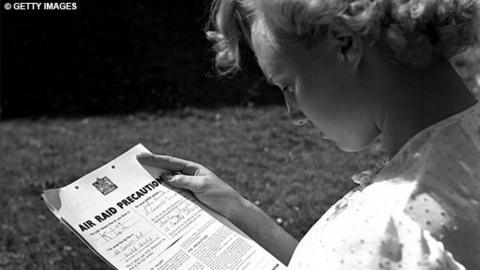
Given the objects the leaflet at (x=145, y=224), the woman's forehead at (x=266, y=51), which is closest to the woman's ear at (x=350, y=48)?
the woman's forehead at (x=266, y=51)

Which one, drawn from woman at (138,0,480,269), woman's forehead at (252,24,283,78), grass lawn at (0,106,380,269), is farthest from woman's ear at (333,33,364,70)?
grass lawn at (0,106,380,269)

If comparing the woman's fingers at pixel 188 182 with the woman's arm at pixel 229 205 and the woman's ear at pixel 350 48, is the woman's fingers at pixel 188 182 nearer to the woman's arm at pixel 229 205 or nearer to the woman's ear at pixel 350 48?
the woman's arm at pixel 229 205

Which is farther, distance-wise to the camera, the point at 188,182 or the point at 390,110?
the point at 188,182

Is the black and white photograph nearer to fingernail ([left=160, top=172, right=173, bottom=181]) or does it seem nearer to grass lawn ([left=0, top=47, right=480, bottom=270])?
fingernail ([left=160, top=172, right=173, bottom=181])

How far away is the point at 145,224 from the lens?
1758 mm

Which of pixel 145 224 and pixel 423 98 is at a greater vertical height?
pixel 423 98

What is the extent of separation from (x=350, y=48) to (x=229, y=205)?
726 mm

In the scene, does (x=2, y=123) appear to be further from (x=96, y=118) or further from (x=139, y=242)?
(x=139, y=242)

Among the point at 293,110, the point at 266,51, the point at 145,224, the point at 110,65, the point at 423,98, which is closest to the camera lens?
the point at 423,98

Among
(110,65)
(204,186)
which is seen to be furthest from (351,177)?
(110,65)

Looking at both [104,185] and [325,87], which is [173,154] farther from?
[325,87]

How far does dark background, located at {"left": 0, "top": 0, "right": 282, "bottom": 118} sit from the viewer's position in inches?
237

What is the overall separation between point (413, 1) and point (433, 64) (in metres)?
0.12

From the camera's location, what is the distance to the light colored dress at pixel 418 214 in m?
1.13
